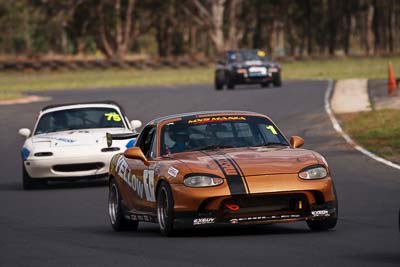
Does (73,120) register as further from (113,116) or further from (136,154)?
(136,154)

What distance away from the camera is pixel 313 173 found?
37.1 ft

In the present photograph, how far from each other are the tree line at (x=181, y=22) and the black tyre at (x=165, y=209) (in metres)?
78.9

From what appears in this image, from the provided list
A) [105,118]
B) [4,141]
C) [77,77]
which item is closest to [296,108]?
[4,141]

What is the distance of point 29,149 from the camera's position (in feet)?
64.8

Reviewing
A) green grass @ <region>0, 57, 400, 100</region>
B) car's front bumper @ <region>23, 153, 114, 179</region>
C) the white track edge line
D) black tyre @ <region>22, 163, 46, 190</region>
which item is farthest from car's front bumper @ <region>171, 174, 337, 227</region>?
green grass @ <region>0, 57, 400, 100</region>

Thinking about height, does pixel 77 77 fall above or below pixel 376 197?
below

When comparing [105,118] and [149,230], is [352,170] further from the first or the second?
[149,230]

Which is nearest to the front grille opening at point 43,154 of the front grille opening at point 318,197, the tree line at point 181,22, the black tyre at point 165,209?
the black tyre at point 165,209

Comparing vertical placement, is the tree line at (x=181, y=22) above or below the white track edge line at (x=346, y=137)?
below

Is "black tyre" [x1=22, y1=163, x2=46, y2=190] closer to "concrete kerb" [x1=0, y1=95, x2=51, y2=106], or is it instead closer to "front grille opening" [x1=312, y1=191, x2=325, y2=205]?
"front grille opening" [x1=312, y1=191, x2=325, y2=205]

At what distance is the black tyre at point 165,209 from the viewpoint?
37.1 feet

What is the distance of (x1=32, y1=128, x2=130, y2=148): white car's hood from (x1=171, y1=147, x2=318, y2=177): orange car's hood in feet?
24.7

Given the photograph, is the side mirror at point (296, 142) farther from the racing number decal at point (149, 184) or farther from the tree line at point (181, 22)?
the tree line at point (181, 22)

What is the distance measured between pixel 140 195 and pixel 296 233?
67.3 inches
